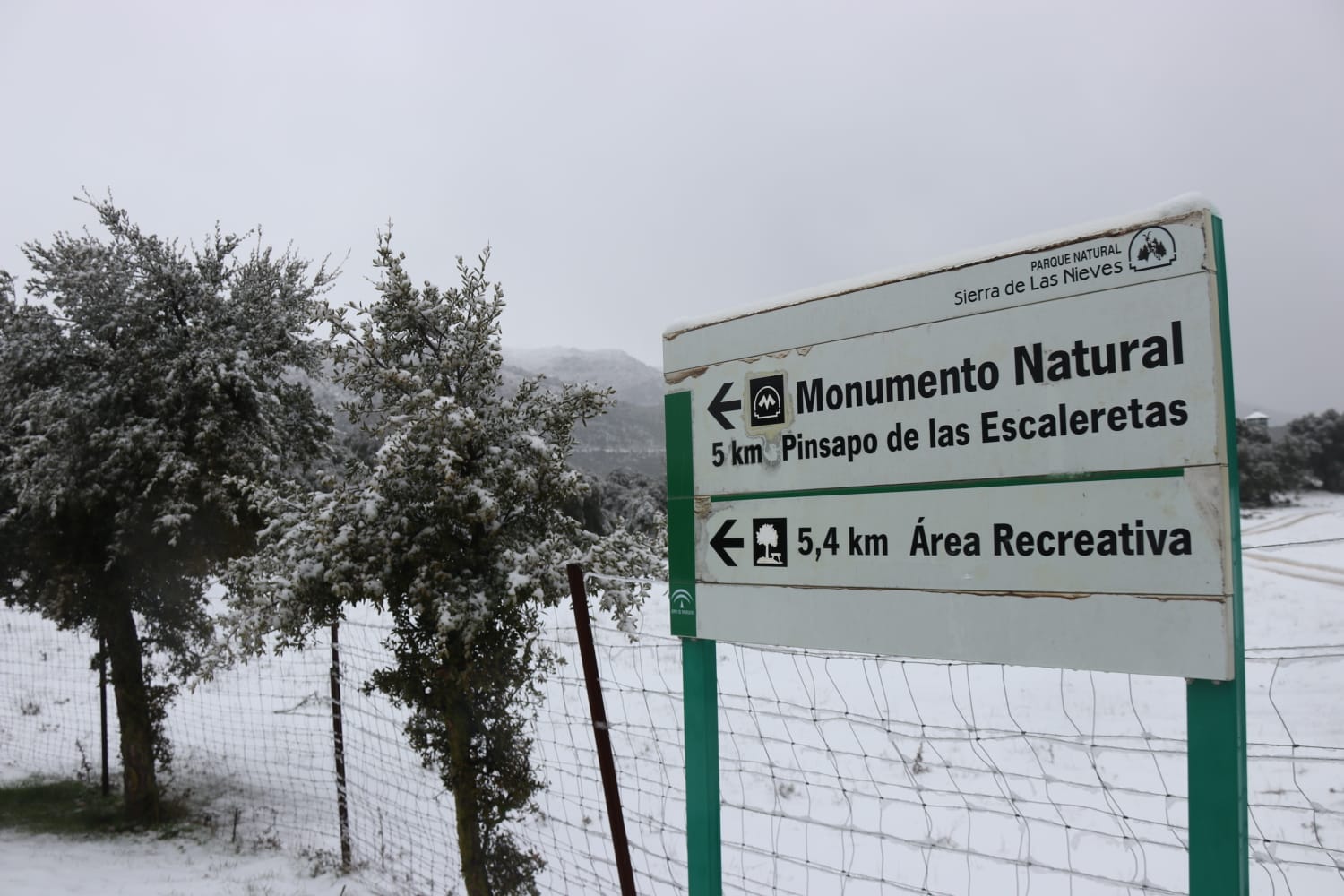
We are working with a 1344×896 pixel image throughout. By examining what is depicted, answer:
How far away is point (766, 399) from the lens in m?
3.05

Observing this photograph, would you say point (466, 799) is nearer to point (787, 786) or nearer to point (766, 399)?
point (766, 399)

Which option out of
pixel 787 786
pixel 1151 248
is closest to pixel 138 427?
pixel 787 786

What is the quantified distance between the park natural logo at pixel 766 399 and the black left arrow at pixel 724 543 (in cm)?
41

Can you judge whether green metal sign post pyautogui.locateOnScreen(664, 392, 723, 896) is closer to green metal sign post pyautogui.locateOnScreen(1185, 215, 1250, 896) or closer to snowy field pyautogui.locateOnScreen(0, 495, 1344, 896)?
snowy field pyautogui.locateOnScreen(0, 495, 1344, 896)

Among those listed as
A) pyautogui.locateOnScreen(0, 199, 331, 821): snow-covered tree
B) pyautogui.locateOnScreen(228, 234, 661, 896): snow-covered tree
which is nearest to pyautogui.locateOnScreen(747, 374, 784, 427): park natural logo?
pyautogui.locateOnScreen(228, 234, 661, 896): snow-covered tree

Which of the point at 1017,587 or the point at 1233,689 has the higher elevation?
the point at 1017,587

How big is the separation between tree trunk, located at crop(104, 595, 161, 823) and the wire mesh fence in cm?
59

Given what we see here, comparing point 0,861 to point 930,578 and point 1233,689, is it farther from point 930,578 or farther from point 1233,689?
point 1233,689

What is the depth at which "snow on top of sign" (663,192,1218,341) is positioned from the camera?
2119 mm

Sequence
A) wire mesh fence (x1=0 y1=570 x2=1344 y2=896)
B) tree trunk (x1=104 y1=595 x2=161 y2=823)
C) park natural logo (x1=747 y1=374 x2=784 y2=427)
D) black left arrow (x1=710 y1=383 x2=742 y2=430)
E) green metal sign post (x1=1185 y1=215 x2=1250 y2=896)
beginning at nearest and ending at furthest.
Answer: green metal sign post (x1=1185 y1=215 x2=1250 y2=896), park natural logo (x1=747 y1=374 x2=784 y2=427), black left arrow (x1=710 y1=383 x2=742 y2=430), wire mesh fence (x1=0 y1=570 x2=1344 y2=896), tree trunk (x1=104 y1=595 x2=161 y2=823)

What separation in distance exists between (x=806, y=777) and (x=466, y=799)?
180 inches

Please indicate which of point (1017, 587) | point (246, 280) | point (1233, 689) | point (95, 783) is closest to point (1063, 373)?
point (1017, 587)

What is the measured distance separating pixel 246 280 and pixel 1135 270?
8.64 metres

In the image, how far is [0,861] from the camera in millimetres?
6820
